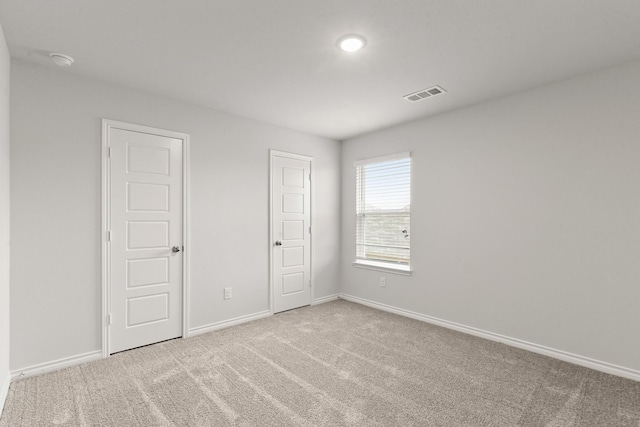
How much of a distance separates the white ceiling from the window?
1.24 metres

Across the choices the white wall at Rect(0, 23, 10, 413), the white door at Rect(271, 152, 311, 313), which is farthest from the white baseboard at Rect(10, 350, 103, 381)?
the white door at Rect(271, 152, 311, 313)

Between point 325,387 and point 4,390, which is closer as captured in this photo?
point 4,390

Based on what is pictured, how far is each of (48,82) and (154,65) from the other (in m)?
0.91

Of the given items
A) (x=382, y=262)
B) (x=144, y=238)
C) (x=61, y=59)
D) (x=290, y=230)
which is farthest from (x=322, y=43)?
(x=382, y=262)

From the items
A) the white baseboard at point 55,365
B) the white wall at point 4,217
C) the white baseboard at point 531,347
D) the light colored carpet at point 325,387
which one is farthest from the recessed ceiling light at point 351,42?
→ the white baseboard at point 55,365

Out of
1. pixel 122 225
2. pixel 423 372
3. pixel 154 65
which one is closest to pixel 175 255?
pixel 122 225

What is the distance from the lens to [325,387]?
2375 mm

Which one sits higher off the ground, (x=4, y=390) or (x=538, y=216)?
(x=538, y=216)

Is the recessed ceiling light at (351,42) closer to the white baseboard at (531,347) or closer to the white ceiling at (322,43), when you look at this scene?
the white ceiling at (322,43)

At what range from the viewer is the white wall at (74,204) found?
2.54m

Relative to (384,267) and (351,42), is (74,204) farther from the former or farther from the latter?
(384,267)

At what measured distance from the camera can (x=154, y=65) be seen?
262 centimetres

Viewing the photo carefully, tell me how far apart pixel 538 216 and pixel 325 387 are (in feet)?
8.10

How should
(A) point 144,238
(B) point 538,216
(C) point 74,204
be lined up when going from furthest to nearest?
1. (A) point 144,238
2. (B) point 538,216
3. (C) point 74,204
